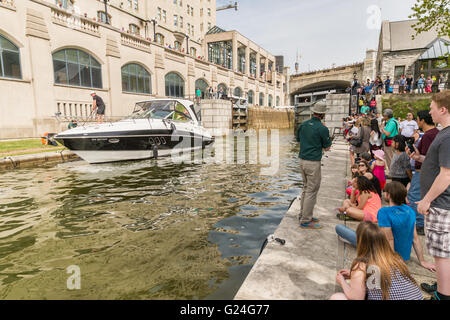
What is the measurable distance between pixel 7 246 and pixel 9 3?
19175mm

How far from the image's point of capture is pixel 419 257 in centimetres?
302

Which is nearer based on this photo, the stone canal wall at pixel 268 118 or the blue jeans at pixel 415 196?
the blue jeans at pixel 415 196

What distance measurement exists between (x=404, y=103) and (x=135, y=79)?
24514mm

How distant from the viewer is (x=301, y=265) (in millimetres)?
2949

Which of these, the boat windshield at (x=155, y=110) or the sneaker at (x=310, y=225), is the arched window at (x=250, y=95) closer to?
the boat windshield at (x=155, y=110)

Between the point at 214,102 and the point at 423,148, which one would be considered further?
the point at 214,102

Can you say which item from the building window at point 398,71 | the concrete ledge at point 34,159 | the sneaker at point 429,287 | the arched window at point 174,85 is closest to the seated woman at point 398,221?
the sneaker at point 429,287

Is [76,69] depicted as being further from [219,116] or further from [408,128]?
[408,128]

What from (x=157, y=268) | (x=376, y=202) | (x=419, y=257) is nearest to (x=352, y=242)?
(x=419, y=257)

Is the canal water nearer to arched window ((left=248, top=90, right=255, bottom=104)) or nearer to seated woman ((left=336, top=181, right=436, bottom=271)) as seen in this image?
seated woman ((left=336, top=181, right=436, bottom=271))

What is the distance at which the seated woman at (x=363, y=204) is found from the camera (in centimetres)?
406

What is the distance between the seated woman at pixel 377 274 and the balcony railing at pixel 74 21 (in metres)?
23.6
